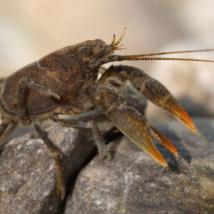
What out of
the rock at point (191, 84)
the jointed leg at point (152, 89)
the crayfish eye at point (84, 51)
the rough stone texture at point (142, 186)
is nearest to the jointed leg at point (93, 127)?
the rough stone texture at point (142, 186)

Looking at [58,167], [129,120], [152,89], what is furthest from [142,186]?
A: [152,89]

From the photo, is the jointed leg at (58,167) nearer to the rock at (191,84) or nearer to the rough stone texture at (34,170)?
the rough stone texture at (34,170)

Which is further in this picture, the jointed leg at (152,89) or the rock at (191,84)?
the rock at (191,84)

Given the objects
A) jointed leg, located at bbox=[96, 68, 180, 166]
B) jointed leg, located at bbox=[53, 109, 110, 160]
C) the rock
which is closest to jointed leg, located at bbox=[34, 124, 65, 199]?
jointed leg, located at bbox=[53, 109, 110, 160]

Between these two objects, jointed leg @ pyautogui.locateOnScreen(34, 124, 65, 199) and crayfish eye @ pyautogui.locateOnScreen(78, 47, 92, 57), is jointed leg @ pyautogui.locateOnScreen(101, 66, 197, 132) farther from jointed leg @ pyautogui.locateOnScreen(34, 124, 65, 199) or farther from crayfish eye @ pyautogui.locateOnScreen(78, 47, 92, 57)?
jointed leg @ pyautogui.locateOnScreen(34, 124, 65, 199)

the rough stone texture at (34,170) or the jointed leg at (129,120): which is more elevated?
the jointed leg at (129,120)
